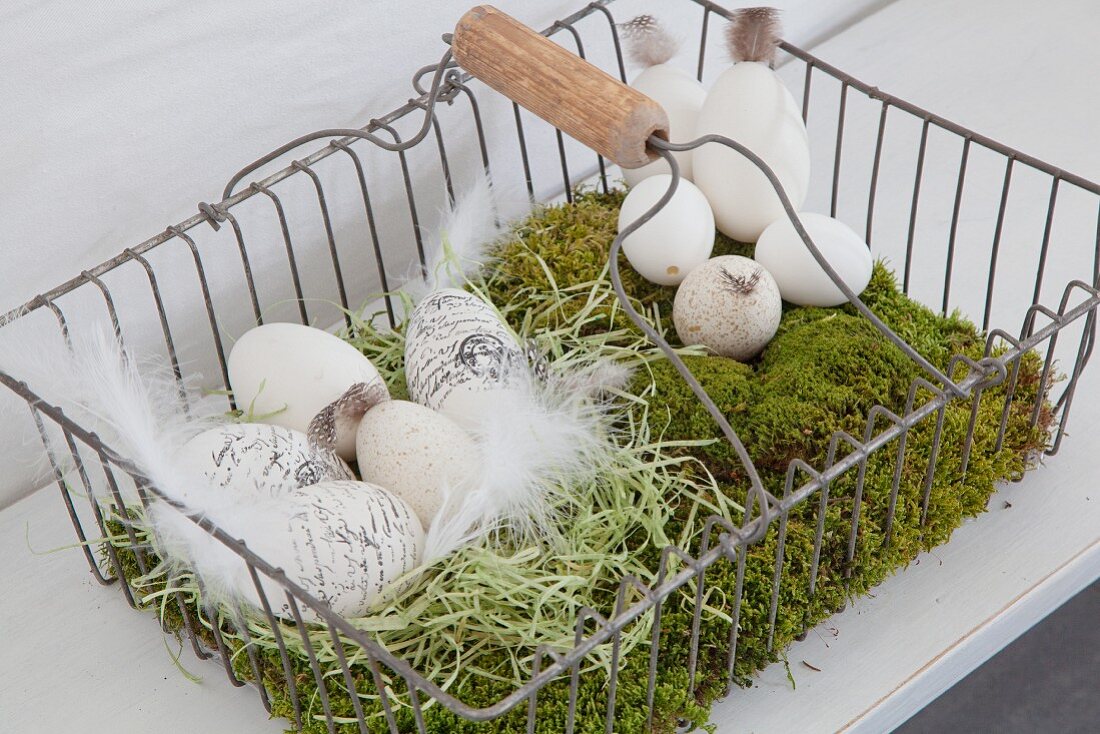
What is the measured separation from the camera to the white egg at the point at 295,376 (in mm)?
759

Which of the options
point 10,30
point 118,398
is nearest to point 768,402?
point 118,398

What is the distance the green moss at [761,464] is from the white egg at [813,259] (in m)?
0.01

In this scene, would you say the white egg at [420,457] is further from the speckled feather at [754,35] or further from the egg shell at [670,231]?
the speckled feather at [754,35]

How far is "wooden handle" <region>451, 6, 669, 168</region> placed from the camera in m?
0.65

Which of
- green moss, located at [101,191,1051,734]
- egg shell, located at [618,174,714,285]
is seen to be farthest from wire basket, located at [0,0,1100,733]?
egg shell, located at [618,174,714,285]

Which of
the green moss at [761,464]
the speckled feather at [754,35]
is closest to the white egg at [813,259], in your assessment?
the green moss at [761,464]

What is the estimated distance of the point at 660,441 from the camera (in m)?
0.80

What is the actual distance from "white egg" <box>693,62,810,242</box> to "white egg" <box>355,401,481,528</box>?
0.92 feet

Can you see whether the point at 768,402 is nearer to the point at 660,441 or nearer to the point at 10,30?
the point at 660,441

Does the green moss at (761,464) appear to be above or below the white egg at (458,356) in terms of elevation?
below

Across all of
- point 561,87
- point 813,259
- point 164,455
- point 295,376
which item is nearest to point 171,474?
point 164,455

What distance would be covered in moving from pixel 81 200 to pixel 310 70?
7.5 inches

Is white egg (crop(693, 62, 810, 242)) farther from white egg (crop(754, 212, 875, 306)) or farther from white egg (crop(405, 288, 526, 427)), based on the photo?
white egg (crop(405, 288, 526, 427))

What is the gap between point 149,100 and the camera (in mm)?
855
